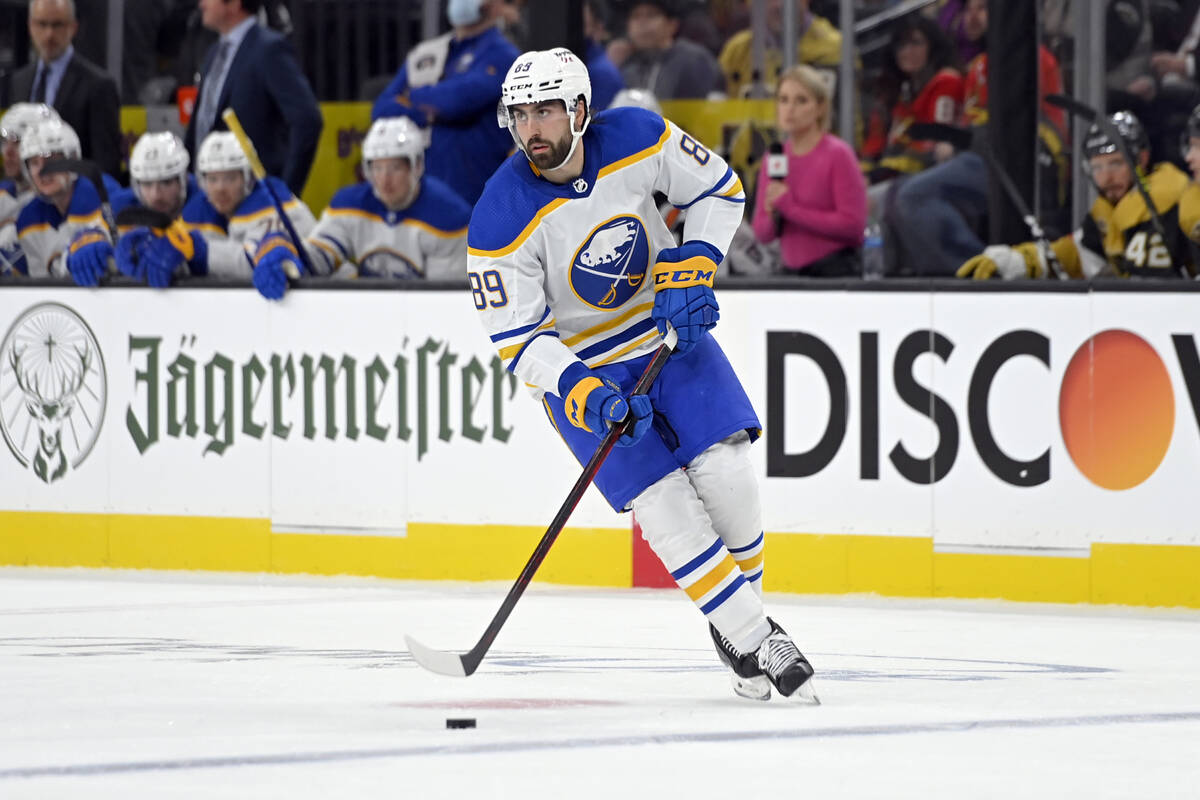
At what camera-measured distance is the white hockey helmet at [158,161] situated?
26.9 feet

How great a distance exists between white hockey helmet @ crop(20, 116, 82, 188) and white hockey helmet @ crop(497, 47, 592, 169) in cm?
404

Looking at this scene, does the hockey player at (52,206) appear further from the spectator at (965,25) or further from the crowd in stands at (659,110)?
the spectator at (965,25)

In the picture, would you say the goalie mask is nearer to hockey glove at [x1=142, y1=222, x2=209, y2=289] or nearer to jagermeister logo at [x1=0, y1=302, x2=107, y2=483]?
hockey glove at [x1=142, y1=222, x2=209, y2=289]

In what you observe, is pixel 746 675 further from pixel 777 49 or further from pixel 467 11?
pixel 777 49

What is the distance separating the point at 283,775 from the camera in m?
3.81

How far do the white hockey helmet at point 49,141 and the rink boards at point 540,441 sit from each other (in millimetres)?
782

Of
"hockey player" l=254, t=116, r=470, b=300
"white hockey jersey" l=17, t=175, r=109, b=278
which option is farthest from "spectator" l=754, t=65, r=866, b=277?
"white hockey jersey" l=17, t=175, r=109, b=278

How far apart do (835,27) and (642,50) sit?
88 centimetres

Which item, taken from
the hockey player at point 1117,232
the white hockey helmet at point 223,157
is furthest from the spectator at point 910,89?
the white hockey helmet at point 223,157

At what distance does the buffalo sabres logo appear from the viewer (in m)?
4.94

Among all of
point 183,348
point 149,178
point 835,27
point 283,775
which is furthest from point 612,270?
point 835,27

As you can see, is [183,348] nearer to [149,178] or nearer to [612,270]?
[149,178]

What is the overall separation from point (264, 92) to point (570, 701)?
4.34 meters

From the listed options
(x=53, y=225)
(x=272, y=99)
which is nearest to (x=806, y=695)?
(x=272, y=99)
